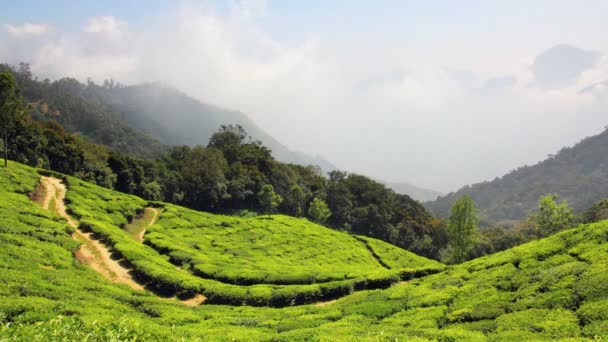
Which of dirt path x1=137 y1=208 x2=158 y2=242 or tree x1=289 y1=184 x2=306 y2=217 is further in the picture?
tree x1=289 y1=184 x2=306 y2=217

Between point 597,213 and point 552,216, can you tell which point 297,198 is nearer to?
point 552,216

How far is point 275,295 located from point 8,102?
4470 cm

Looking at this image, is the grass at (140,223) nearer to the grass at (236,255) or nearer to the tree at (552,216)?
the grass at (236,255)

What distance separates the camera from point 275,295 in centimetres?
2494

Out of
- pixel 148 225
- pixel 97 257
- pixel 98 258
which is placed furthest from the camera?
pixel 148 225

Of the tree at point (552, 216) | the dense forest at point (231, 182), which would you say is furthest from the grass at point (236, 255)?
the dense forest at point (231, 182)

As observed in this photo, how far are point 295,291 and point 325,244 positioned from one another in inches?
1045

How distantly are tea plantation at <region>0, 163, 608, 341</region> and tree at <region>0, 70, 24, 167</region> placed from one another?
11.0 meters

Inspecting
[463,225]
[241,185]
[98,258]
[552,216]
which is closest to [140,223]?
[98,258]

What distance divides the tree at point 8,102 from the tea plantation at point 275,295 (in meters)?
11.0

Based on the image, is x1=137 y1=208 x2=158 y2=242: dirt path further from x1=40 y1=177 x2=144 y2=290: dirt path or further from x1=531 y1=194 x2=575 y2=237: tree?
x1=531 y1=194 x2=575 y2=237: tree

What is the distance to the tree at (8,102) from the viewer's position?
143ft

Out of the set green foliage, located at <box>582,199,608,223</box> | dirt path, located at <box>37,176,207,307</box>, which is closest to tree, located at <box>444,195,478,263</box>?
dirt path, located at <box>37,176,207,307</box>

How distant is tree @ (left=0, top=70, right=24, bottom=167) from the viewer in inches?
1715
